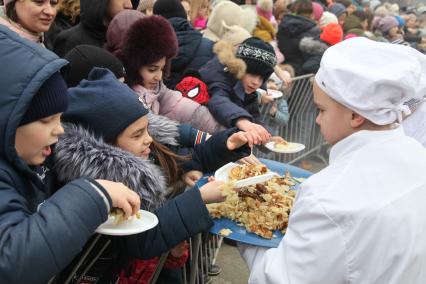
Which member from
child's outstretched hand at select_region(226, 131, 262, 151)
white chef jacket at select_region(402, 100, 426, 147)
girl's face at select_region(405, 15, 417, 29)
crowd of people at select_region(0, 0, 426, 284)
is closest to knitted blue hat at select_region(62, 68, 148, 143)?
crowd of people at select_region(0, 0, 426, 284)

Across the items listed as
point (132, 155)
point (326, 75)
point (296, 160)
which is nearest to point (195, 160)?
point (132, 155)

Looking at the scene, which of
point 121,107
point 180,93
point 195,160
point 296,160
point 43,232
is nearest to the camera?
point 43,232

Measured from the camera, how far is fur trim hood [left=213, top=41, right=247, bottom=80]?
11.8 feet

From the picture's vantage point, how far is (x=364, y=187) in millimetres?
1379

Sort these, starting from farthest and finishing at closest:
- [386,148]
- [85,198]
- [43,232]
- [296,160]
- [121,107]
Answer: [296,160]
[121,107]
[386,148]
[85,198]
[43,232]

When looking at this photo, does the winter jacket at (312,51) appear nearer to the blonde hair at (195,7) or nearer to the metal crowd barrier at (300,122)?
the metal crowd barrier at (300,122)

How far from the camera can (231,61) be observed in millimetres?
3619

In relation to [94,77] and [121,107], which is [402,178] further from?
[94,77]

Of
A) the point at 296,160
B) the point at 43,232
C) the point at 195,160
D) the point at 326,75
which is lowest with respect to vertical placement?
the point at 296,160

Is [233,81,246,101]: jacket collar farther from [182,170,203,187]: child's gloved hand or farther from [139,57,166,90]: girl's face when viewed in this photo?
[182,170,203,187]: child's gloved hand

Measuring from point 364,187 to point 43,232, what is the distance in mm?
1063

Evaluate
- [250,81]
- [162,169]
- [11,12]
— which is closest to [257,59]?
[250,81]

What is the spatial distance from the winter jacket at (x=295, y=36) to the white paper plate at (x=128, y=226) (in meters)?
5.08

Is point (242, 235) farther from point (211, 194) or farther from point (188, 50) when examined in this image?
point (188, 50)
